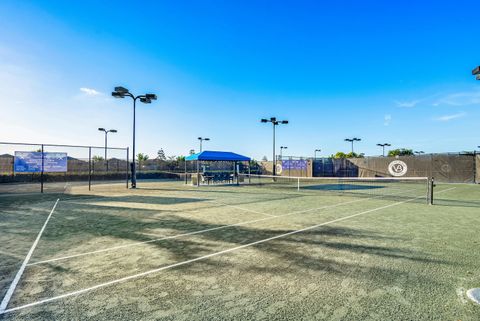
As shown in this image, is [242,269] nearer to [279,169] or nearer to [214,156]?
[214,156]

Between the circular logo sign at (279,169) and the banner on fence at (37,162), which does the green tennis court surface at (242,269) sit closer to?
the banner on fence at (37,162)

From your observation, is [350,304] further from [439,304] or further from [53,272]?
[53,272]

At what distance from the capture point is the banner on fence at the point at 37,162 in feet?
51.8

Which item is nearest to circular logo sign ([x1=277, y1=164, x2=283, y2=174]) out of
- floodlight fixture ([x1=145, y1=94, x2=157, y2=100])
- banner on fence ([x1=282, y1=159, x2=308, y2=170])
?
banner on fence ([x1=282, y1=159, x2=308, y2=170])

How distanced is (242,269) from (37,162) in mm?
17544

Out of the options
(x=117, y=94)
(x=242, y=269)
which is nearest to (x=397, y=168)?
(x=117, y=94)

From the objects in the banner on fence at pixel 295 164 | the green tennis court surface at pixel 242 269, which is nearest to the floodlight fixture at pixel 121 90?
the green tennis court surface at pixel 242 269

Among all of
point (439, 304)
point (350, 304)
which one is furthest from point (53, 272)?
point (439, 304)

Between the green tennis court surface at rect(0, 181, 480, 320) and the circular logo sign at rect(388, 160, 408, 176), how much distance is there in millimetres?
21923

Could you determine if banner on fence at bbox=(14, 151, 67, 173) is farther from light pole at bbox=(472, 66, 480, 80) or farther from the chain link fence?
light pole at bbox=(472, 66, 480, 80)

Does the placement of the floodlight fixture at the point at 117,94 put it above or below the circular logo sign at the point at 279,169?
above

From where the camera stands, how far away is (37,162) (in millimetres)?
16141

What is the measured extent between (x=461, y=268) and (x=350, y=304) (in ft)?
8.10

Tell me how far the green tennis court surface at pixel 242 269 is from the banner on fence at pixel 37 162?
10.4m
